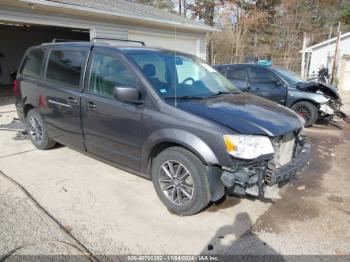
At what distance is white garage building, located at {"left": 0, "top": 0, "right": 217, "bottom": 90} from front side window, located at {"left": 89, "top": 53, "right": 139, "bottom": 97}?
11.6ft

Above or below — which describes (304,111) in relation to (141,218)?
above

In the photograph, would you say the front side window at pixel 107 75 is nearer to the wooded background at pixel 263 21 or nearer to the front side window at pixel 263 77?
the front side window at pixel 263 77

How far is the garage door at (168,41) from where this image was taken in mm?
11262

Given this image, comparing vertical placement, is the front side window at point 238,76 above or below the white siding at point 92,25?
below

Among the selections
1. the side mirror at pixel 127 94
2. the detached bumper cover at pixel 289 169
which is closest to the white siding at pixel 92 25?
the side mirror at pixel 127 94

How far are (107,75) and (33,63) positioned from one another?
2014mm

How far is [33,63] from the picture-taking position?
4.85m

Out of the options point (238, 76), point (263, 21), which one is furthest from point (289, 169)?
point (263, 21)

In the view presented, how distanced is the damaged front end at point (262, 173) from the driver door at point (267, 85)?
15.1 feet

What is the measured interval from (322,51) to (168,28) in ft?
44.3

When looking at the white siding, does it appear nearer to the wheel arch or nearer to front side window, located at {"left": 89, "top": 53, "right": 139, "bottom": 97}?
front side window, located at {"left": 89, "top": 53, "right": 139, "bottom": 97}

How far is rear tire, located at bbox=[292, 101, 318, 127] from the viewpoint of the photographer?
280 inches

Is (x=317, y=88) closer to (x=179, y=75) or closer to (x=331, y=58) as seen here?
(x=179, y=75)

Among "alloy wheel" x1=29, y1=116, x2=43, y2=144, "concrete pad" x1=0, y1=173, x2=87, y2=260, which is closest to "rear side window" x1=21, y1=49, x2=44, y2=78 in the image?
"alloy wheel" x1=29, y1=116, x2=43, y2=144
